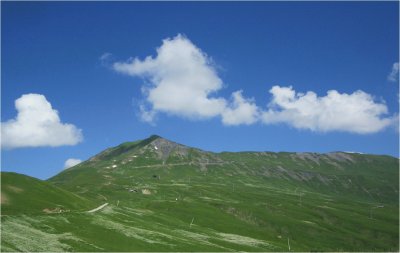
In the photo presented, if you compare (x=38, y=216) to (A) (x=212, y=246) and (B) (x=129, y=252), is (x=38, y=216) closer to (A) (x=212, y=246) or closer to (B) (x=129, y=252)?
(B) (x=129, y=252)

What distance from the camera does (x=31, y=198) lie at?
11738 cm

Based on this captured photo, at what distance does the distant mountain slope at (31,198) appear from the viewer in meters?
106

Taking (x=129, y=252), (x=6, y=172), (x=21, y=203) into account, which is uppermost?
(x=6, y=172)

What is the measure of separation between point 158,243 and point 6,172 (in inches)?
Answer: 2206

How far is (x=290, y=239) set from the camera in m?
200

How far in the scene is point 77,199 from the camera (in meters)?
138

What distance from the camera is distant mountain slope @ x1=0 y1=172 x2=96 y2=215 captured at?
10644cm

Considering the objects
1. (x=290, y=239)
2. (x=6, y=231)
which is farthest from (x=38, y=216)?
(x=290, y=239)

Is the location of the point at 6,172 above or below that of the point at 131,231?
above

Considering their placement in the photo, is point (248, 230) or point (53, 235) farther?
point (248, 230)

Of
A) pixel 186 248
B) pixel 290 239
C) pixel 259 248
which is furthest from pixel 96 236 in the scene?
pixel 290 239

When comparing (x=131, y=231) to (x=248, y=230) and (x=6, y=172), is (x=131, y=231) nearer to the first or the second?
(x=6, y=172)

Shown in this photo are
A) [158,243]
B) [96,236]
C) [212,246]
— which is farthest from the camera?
[212,246]

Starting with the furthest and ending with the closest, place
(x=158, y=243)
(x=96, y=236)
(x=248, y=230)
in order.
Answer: (x=248, y=230) < (x=158, y=243) < (x=96, y=236)
